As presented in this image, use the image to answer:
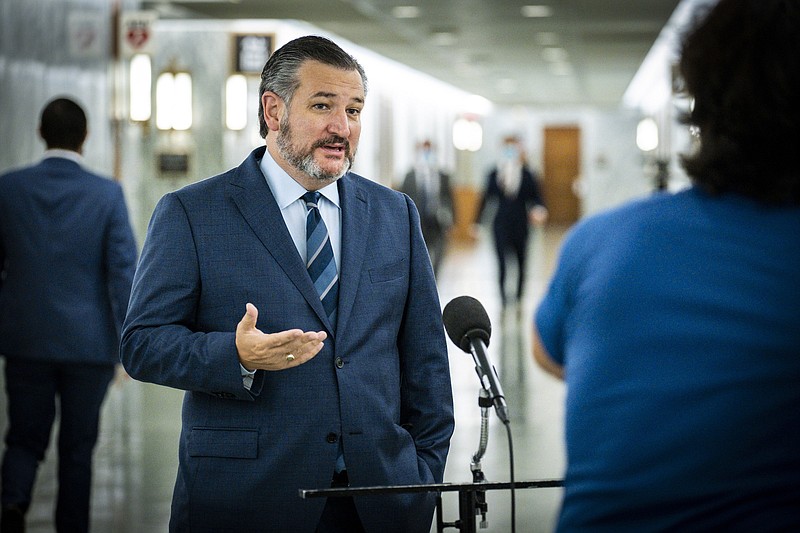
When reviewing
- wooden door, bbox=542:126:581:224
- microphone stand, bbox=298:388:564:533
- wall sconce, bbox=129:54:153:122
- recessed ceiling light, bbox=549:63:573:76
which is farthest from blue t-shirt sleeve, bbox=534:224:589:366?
wooden door, bbox=542:126:581:224

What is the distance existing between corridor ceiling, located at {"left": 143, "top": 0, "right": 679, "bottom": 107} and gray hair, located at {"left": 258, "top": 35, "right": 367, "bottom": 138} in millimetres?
11575

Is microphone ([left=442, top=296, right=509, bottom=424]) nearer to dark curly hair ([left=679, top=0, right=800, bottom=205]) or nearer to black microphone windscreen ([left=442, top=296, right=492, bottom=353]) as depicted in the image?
black microphone windscreen ([left=442, top=296, right=492, bottom=353])

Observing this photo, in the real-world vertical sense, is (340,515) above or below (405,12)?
below

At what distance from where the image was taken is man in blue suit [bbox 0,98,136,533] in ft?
15.0

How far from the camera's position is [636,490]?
135 centimetres

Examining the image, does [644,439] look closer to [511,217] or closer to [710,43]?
[710,43]

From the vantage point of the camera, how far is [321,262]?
7.88 feet

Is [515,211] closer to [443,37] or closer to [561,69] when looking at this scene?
[443,37]

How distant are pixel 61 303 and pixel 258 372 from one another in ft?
8.61

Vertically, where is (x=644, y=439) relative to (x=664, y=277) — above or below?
below

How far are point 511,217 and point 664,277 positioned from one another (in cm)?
1241

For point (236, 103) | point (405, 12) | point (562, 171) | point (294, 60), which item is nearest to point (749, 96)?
point (294, 60)

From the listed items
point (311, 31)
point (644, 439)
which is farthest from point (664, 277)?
point (311, 31)

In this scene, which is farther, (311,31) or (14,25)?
(311,31)
